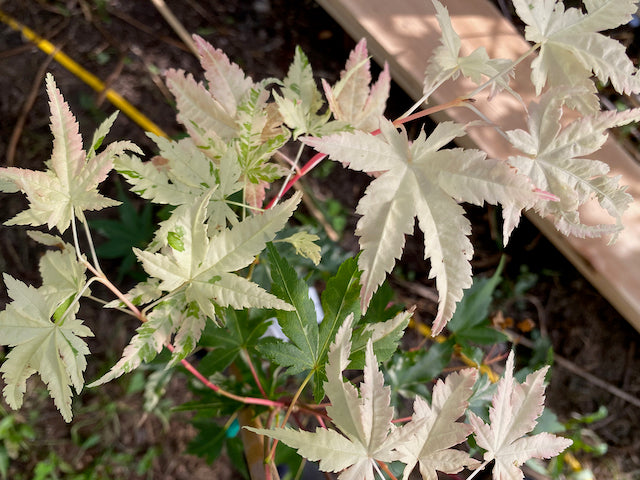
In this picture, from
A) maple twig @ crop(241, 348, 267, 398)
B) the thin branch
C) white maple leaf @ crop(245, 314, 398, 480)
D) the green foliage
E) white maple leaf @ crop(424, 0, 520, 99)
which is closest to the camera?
white maple leaf @ crop(245, 314, 398, 480)

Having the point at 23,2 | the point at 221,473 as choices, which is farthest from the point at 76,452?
the point at 23,2

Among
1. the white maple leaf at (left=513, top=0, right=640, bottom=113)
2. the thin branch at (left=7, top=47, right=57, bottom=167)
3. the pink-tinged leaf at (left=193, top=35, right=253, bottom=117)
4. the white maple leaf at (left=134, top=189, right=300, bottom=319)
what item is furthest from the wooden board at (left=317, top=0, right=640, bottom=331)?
the thin branch at (left=7, top=47, right=57, bottom=167)

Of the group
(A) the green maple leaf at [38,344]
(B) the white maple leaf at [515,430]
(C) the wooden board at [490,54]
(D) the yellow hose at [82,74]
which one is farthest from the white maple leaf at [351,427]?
(D) the yellow hose at [82,74]

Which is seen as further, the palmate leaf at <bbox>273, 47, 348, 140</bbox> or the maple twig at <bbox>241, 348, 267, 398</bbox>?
the maple twig at <bbox>241, 348, 267, 398</bbox>

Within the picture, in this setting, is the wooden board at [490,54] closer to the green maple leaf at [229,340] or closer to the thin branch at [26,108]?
the green maple leaf at [229,340]

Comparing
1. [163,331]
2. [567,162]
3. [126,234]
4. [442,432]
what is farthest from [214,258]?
[126,234]

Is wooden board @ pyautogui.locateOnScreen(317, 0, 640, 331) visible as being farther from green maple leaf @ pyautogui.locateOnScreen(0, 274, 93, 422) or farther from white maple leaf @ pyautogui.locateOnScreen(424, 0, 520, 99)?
green maple leaf @ pyautogui.locateOnScreen(0, 274, 93, 422)

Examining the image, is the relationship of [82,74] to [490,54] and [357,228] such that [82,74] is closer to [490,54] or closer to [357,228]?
[490,54]
